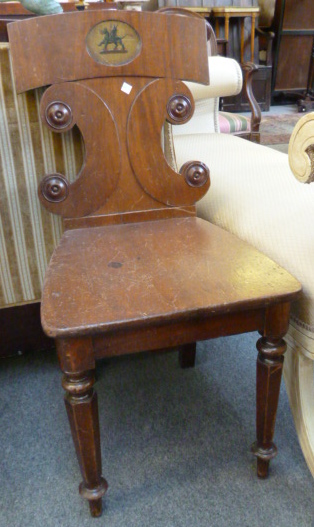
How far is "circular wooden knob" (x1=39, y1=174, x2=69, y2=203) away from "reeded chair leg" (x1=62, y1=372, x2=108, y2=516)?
394 millimetres

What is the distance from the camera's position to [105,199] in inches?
39.2

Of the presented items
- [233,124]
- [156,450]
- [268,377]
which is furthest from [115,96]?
[233,124]

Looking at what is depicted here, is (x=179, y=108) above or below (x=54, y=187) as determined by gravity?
above

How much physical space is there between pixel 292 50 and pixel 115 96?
4.35 m

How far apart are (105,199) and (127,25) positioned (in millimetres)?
346

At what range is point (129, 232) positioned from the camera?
3.13ft

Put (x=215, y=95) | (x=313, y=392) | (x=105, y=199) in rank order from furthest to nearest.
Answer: (x=215, y=95)
(x=105, y=199)
(x=313, y=392)

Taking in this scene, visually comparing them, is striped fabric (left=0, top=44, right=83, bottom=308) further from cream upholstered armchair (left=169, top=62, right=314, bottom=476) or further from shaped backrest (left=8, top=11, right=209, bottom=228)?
cream upholstered armchair (left=169, top=62, right=314, bottom=476)

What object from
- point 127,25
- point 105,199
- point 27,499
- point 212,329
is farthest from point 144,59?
point 27,499

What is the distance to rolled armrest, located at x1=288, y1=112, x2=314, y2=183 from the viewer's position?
66cm

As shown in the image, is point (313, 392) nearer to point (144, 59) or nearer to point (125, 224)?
point (125, 224)

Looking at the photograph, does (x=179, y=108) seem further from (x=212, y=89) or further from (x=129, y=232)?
(x=212, y=89)

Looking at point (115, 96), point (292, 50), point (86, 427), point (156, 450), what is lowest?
point (156, 450)

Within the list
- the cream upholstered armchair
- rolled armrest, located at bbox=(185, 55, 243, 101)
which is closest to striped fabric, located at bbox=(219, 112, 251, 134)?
rolled armrest, located at bbox=(185, 55, 243, 101)
